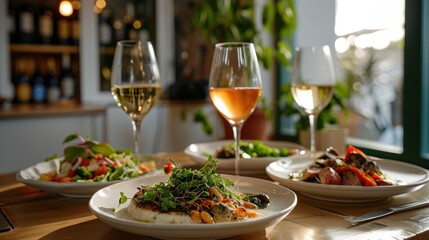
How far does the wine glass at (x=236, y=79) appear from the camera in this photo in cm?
90

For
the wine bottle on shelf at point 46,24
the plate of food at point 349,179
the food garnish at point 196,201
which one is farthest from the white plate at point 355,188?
the wine bottle on shelf at point 46,24

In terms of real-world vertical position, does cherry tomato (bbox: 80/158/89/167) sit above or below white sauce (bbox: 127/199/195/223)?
above

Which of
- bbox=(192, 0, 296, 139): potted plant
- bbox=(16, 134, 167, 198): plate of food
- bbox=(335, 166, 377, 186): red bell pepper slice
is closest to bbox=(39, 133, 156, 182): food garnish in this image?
bbox=(16, 134, 167, 198): plate of food

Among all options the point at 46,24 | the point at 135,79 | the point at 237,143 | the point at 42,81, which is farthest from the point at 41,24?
the point at 237,143

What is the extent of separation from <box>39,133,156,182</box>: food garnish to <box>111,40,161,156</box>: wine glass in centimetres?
6

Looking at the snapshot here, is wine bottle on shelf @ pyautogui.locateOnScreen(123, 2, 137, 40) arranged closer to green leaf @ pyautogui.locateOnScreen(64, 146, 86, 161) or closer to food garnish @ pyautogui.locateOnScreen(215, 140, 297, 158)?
food garnish @ pyautogui.locateOnScreen(215, 140, 297, 158)

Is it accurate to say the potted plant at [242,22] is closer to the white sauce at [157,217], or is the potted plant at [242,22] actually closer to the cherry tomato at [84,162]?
the cherry tomato at [84,162]

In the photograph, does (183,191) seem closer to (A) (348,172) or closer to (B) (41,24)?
(A) (348,172)

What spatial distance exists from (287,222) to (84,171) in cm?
44

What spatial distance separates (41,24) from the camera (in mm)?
3166

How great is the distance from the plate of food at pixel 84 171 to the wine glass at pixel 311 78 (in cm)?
40

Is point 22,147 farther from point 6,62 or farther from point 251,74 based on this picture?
point 251,74

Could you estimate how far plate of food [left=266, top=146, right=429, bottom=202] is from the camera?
0.76 metres

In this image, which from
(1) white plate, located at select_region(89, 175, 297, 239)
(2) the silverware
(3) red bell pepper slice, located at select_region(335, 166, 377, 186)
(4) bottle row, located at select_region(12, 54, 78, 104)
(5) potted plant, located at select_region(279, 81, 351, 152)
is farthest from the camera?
(4) bottle row, located at select_region(12, 54, 78, 104)
